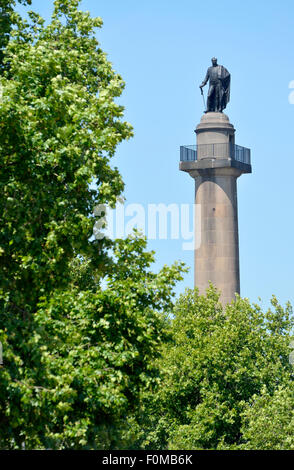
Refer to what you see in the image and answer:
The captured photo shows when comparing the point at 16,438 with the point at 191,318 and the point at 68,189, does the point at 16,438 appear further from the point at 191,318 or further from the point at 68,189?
the point at 191,318

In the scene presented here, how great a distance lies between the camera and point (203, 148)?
222ft

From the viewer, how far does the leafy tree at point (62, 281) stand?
23828 millimetres

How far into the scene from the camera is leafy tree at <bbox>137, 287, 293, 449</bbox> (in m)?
54.5

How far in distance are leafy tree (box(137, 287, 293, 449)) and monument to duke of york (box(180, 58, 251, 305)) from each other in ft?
21.9

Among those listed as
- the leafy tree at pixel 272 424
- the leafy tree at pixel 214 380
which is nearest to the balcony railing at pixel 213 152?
the leafy tree at pixel 214 380

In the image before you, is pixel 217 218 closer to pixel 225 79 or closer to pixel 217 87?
pixel 217 87

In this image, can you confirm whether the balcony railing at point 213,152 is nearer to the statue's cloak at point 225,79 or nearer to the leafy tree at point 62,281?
the statue's cloak at point 225,79

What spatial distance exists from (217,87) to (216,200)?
8045 mm

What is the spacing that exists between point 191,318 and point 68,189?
36310 millimetres

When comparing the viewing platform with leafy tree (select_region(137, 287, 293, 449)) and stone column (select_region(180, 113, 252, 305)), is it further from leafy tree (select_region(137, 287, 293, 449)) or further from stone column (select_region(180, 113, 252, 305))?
leafy tree (select_region(137, 287, 293, 449))

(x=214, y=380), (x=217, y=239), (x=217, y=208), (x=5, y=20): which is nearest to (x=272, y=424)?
(x=214, y=380)
